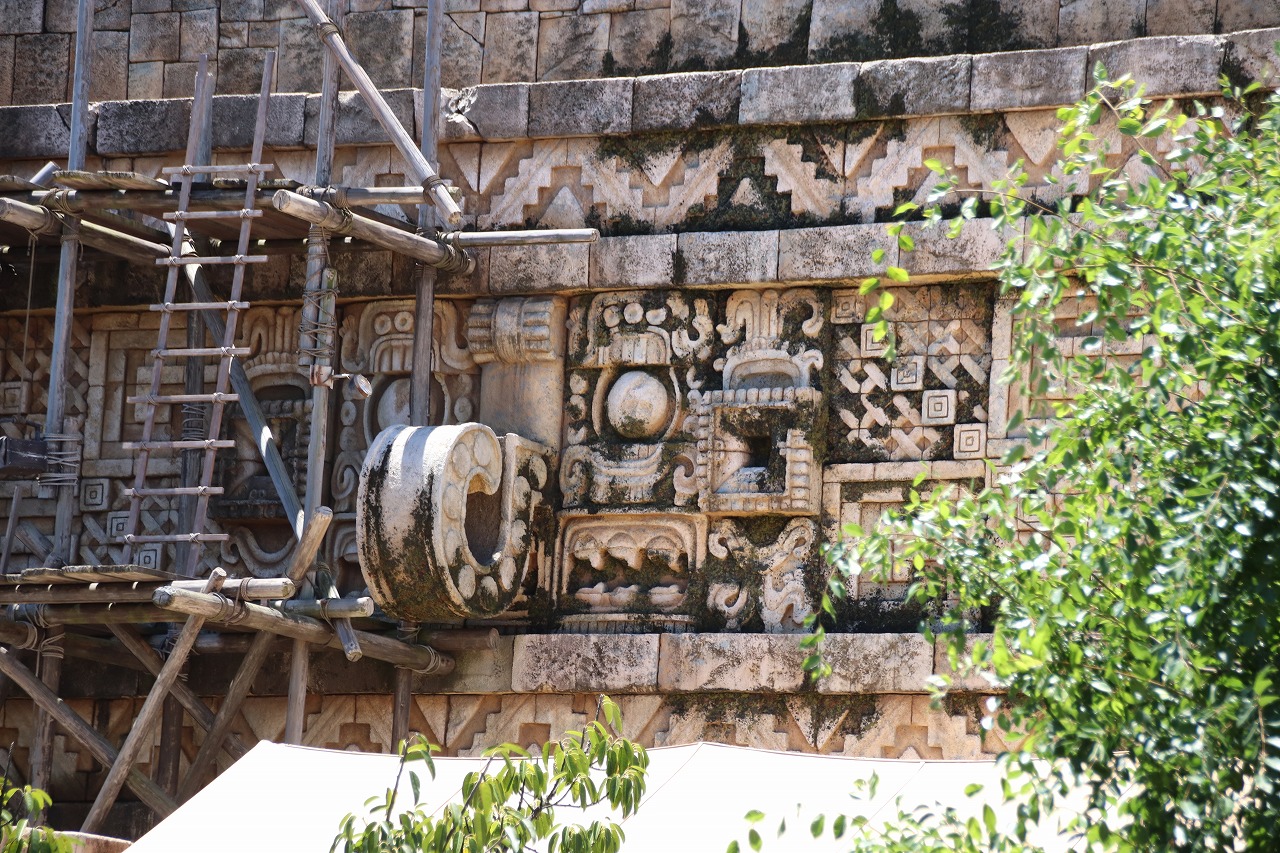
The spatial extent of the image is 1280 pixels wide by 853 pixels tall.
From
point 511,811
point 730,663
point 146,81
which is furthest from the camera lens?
point 146,81

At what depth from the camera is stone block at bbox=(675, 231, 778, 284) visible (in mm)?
9000

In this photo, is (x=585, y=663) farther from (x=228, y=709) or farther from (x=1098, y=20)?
(x=1098, y=20)

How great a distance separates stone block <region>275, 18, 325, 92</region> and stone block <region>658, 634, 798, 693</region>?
3326 millimetres

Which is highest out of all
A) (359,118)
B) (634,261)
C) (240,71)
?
(240,71)

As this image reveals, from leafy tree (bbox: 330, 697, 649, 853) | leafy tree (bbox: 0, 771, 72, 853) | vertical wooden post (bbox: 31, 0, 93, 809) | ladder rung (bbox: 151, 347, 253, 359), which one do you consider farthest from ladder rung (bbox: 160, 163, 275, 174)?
leafy tree (bbox: 330, 697, 649, 853)

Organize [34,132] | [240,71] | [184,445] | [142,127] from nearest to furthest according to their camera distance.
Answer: [184,445] → [142,127] → [34,132] → [240,71]

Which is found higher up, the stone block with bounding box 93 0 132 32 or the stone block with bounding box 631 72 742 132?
the stone block with bounding box 93 0 132 32

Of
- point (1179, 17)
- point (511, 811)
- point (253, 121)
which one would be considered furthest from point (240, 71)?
point (511, 811)

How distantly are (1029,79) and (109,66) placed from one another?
4616 millimetres

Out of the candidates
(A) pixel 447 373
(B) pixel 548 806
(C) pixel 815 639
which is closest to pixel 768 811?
(B) pixel 548 806

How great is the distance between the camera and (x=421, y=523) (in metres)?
8.45

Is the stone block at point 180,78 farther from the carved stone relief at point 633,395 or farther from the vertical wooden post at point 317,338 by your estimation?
the carved stone relief at point 633,395

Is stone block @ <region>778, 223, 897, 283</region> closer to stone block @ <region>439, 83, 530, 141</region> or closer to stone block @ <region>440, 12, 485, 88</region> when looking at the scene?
stone block @ <region>439, 83, 530, 141</region>

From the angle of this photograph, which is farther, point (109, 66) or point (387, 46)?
point (109, 66)
